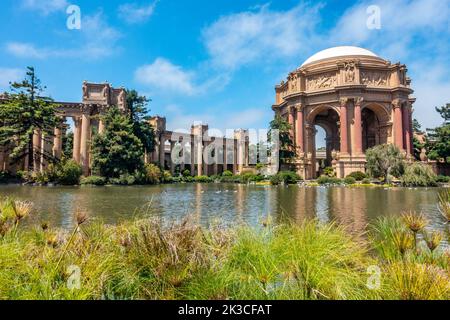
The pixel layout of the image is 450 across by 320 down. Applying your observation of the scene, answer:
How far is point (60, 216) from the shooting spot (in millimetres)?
9250

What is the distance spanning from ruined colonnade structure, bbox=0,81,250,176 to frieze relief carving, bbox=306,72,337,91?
20110 millimetres

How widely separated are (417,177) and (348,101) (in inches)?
727

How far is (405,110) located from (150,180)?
3960cm

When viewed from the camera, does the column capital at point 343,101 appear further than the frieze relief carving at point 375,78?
No

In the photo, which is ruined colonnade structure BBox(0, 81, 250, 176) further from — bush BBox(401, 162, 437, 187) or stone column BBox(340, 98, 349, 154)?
bush BBox(401, 162, 437, 187)

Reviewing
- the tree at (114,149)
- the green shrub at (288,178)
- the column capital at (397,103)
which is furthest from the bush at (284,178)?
the column capital at (397,103)

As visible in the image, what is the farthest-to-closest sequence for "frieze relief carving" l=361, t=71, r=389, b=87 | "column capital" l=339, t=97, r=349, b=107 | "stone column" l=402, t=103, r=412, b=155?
"stone column" l=402, t=103, r=412, b=155 < "frieze relief carving" l=361, t=71, r=389, b=87 < "column capital" l=339, t=97, r=349, b=107

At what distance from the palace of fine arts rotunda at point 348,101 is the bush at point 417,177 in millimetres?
11814

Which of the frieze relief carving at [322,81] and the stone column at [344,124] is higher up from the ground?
the frieze relief carving at [322,81]

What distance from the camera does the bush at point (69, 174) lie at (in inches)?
1198

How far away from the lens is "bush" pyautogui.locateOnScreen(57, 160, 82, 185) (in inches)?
1198

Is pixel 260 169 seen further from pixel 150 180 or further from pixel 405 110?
pixel 405 110

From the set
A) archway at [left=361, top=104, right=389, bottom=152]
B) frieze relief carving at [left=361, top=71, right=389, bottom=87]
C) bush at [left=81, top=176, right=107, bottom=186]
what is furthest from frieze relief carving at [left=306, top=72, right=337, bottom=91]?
bush at [left=81, top=176, right=107, bottom=186]

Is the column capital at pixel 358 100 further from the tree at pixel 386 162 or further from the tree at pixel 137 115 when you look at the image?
the tree at pixel 137 115
